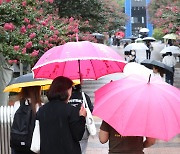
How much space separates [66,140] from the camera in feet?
13.3

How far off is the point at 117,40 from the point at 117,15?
40.4ft

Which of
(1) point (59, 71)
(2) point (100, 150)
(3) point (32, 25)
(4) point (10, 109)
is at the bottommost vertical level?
(2) point (100, 150)

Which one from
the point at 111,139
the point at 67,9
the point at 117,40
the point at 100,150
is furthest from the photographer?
the point at 117,40

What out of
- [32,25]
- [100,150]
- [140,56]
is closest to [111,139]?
[100,150]

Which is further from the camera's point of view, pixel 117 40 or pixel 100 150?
pixel 117 40

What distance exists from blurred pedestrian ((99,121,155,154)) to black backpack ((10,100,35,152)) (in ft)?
2.90

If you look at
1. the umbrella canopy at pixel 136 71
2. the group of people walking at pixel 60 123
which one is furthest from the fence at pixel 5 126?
the umbrella canopy at pixel 136 71

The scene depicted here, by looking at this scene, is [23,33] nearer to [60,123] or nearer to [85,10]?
[60,123]

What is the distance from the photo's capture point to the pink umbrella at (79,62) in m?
4.32

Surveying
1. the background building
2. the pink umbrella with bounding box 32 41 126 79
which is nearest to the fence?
the pink umbrella with bounding box 32 41 126 79

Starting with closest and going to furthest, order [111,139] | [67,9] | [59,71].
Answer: [111,139], [59,71], [67,9]

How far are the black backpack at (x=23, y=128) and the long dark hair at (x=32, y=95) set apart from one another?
0.05 metres

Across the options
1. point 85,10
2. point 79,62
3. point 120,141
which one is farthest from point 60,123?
point 85,10

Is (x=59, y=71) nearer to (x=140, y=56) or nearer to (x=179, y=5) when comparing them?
(x=179, y=5)
